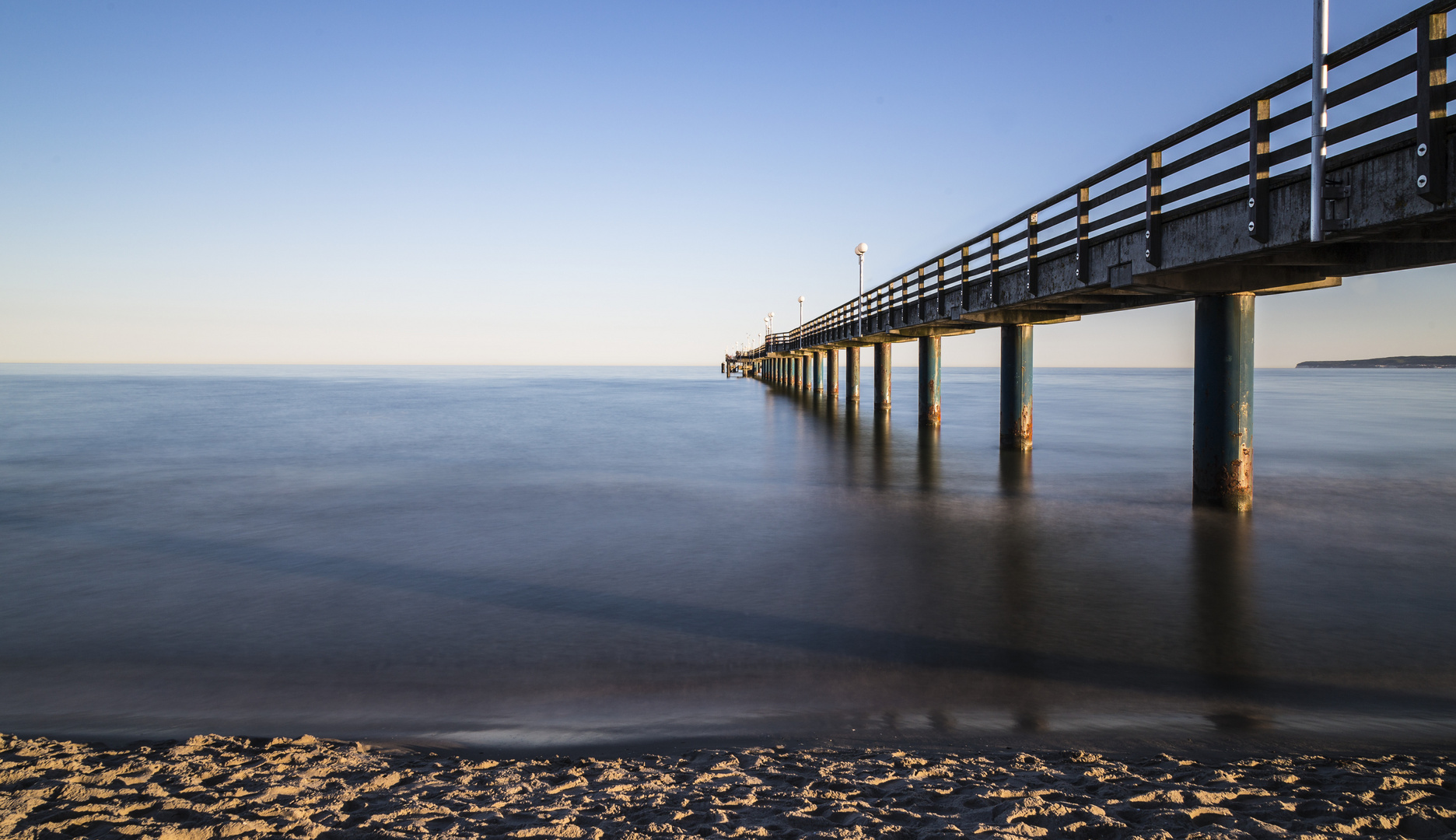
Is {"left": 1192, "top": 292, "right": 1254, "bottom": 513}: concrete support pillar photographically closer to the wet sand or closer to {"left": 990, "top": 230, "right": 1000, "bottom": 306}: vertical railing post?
{"left": 990, "top": 230, "right": 1000, "bottom": 306}: vertical railing post

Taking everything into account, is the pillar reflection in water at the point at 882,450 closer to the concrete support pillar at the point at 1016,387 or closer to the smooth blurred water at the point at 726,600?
the smooth blurred water at the point at 726,600

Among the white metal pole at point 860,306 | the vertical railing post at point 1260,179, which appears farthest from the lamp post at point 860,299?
the vertical railing post at point 1260,179

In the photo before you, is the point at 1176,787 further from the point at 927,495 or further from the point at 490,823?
the point at 927,495

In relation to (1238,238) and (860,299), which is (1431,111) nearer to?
(1238,238)

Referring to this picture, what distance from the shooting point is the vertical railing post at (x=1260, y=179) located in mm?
7551

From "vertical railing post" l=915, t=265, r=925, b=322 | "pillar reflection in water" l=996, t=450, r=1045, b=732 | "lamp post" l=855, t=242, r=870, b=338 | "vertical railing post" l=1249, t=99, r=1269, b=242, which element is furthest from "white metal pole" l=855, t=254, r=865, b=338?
"vertical railing post" l=1249, t=99, r=1269, b=242

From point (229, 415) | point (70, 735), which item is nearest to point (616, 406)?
point (229, 415)

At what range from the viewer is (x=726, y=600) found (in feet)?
27.6

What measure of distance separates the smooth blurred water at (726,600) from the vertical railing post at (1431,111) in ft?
11.8

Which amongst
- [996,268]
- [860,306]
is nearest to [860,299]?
[860,306]

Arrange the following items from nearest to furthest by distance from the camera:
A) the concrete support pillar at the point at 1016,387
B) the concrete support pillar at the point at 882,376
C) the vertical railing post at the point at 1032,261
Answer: the vertical railing post at the point at 1032,261, the concrete support pillar at the point at 1016,387, the concrete support pillar at the point at 882,376

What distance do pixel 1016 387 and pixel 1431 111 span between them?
45.9 feet

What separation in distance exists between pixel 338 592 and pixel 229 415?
38723 millimetres

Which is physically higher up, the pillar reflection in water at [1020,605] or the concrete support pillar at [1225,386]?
the concrete support pillar at [1225,386]
